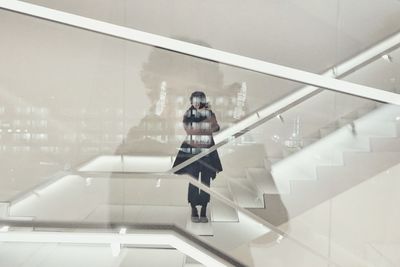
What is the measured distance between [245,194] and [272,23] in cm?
134

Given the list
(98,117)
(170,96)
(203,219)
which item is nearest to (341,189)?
(203,219)

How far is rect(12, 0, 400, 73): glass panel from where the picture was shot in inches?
96.5

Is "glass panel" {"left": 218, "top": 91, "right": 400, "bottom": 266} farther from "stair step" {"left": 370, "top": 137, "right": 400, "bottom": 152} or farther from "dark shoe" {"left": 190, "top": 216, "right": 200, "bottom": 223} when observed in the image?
"dark shoe" {"left": 190, "top": 216, "right": 200, "bottom": 223}

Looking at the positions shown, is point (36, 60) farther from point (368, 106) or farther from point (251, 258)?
point (368, 106)

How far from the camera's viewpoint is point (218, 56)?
2182 mm

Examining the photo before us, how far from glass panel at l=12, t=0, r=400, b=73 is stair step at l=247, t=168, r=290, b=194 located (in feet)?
2.47

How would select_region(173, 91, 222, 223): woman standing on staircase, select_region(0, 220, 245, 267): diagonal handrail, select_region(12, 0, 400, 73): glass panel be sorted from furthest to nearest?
1. select_region(12, 0, 400, 73): glass panel
2. select_region(173, 91, 222, 223): woman standing on staircase
3. select_region(0, 220, 245, 267): diagonal handrail

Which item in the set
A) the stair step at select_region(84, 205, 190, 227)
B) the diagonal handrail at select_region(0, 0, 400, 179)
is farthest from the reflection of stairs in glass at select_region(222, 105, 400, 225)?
the stair step at select_region(84, 205, 190, 227)

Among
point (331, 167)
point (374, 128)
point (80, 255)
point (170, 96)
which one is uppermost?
point (170, 96)

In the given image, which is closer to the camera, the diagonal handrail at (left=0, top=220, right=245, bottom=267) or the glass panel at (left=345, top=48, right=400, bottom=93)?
the diagonal handrail at (left=0, top=220, right=245, bottom=267)

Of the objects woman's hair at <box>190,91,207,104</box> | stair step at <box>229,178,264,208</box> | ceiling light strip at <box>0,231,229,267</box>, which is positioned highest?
woman's hair at <box>190,91,207,104</box>

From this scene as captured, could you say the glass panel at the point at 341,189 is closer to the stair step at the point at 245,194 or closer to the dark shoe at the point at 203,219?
the stair step at the point at 245,194

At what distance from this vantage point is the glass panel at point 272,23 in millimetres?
2451

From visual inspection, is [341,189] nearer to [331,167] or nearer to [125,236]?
[331,167]
